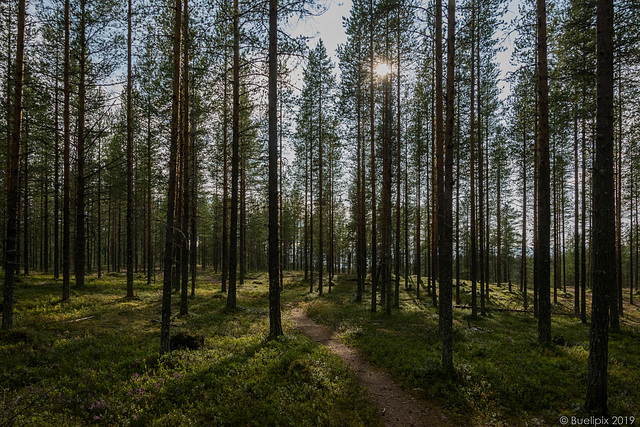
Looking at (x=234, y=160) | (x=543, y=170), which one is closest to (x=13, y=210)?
(x=234, y=160)

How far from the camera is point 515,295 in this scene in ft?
90.4

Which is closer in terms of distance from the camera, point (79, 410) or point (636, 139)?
point (79, 410)

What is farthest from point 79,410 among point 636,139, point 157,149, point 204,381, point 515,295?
point 515,295

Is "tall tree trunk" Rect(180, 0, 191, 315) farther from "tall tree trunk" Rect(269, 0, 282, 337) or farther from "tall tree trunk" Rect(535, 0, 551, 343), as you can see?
"tall tree trunk" Rect(535, 0, 551, 343)

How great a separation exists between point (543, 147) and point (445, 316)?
7753 millimetres

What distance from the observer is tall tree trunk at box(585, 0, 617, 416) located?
18.1 ft

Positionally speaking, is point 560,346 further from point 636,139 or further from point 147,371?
point 636,139

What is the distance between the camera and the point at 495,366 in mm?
7832

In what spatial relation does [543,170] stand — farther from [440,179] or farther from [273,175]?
[273,175]

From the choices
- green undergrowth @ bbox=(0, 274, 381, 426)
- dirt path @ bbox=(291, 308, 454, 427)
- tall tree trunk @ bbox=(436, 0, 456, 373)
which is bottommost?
dirt path @ bbox=(291, 308, 454, 427)

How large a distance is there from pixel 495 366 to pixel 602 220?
4913 millimetres

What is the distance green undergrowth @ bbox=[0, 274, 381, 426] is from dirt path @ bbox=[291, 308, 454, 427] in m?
0.41

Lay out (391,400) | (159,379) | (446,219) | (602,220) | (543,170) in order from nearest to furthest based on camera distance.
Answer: (602,220)
(159,379)
(391,400)
(446,219)
(543,170)

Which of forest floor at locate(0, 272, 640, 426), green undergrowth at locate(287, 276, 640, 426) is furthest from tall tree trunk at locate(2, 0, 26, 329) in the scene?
green undergrowth at locate(287, 276, 640, 426)
